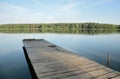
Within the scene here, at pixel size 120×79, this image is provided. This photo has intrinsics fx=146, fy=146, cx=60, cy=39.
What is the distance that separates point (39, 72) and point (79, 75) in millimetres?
1596

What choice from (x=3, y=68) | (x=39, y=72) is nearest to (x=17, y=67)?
(x=3, y=68)

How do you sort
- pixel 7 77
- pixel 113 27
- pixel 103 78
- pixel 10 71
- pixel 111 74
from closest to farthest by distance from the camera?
1. pixel 103 78
2. pixel 111 74
3. pixel 7 77
4. pixel 10 71
5. pixel 113 27

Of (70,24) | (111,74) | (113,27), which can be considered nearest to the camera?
(111,74)

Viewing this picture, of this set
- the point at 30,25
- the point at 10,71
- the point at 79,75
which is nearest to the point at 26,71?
the point at 10,71

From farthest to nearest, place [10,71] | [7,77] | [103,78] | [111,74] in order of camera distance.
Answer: [10,71] → [7,77] → [111,74] → [103,78]

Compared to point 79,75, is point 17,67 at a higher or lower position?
lower

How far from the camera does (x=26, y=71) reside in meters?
9.48

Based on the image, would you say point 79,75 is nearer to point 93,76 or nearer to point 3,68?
point 93,76

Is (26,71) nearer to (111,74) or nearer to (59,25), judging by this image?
(111,74)

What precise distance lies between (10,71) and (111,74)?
6.39 meters

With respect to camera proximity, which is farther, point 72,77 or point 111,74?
point 111,74

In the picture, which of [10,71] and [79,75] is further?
[10,71]

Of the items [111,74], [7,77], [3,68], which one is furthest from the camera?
[3,68]

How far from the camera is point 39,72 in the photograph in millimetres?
5852
